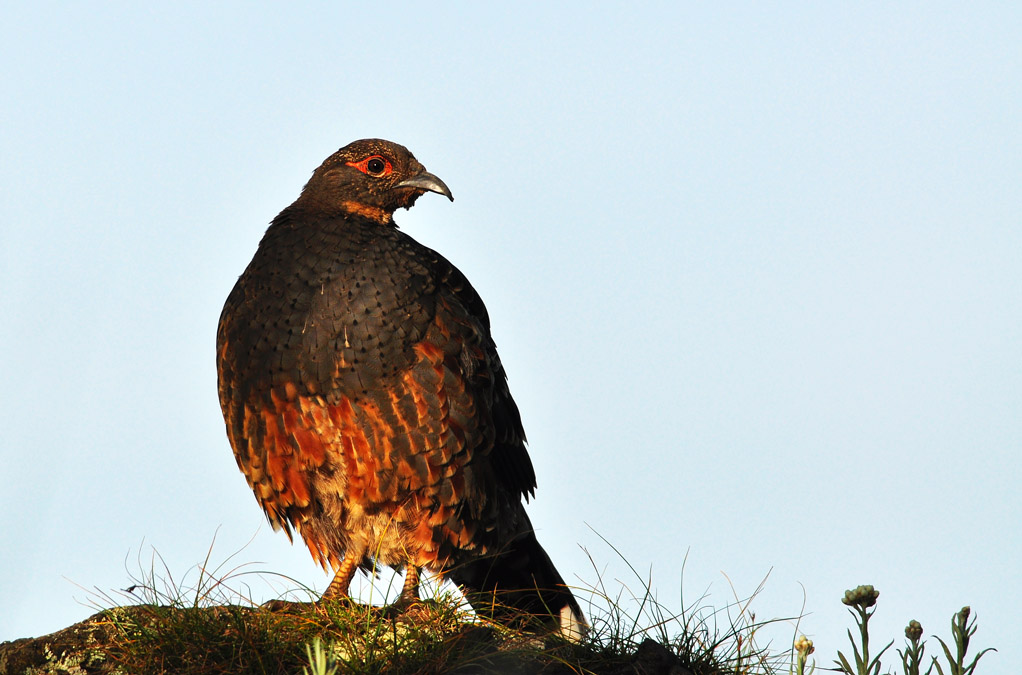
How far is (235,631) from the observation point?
187 inches

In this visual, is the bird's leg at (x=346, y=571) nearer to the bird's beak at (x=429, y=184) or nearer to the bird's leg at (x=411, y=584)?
the bird's leg at (x=411, y=584)

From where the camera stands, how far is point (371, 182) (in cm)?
675

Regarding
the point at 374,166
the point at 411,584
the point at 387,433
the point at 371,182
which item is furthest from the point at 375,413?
the point at 374,166

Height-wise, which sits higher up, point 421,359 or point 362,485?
point 421,359

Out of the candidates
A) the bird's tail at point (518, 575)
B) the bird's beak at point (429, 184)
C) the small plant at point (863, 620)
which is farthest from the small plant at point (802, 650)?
the bird's beak at point (429, 184)

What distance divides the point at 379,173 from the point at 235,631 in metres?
3.18

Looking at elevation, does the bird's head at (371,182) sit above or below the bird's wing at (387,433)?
above

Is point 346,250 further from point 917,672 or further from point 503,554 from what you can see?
point 917,672

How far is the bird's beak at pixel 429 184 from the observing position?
6730mm

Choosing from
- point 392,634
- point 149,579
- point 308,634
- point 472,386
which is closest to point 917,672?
point 392,634

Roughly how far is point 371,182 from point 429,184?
1.24 ft

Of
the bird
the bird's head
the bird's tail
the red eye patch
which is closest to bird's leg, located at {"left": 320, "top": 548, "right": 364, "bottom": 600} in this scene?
the bird

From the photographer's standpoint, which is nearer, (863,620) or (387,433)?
(863,620)

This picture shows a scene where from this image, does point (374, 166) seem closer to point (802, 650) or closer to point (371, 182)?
point (371, 182)
